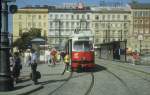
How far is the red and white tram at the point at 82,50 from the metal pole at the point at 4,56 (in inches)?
786

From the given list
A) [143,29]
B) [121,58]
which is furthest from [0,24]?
[143,29]

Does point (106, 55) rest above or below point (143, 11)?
below

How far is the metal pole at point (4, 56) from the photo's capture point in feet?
72.6

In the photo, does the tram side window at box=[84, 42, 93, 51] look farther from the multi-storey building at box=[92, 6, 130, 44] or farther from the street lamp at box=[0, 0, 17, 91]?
the multi-storey building at box=[92, 6, 130, 44]

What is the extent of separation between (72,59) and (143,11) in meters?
138

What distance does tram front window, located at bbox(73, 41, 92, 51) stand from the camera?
42.7 meters

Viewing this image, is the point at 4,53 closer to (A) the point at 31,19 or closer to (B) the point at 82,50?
(B) the point at 82,50

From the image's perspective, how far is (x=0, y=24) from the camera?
23.5 meters

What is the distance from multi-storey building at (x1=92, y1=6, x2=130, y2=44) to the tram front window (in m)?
134

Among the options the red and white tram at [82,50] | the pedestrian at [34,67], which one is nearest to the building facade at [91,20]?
the red and white tram at [82,50]

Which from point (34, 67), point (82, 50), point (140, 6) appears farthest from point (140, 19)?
point (34, 67)

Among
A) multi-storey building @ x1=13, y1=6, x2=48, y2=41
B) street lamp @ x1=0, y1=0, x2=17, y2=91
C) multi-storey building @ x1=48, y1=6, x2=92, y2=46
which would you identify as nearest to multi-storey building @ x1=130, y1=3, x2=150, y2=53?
multi-storey building @ x1=48, y1=6, x2=92, y2=46

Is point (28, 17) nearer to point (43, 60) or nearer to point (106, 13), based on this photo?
point (106, 13)

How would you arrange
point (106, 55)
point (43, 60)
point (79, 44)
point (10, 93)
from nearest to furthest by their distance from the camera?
point (10, 93) < point (79, 44) < point (43, 60) < point (106, 55)
